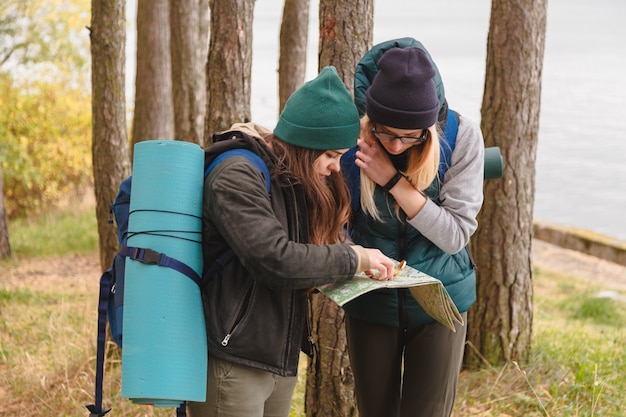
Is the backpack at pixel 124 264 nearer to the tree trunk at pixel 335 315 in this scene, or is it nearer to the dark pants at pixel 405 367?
the dark pants at pixel 405 367

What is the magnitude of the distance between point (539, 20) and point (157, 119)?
20.6 feet

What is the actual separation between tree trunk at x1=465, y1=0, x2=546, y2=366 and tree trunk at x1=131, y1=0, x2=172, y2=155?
5972 mm

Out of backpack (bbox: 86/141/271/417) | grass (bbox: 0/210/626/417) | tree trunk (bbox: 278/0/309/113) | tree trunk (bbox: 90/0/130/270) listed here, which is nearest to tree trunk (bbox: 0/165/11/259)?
grass (bbox: 0/210/626/417)

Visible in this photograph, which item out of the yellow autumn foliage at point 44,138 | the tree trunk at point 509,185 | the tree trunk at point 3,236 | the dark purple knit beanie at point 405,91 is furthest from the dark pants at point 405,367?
the yellow autumn foliage at point 44,138

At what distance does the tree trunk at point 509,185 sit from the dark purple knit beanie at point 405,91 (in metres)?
2.04

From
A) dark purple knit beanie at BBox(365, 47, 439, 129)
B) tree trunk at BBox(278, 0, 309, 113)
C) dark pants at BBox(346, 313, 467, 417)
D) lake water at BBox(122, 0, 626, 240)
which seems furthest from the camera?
lake water at BBox(122, 0, 626, 240)

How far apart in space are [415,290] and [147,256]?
978mm

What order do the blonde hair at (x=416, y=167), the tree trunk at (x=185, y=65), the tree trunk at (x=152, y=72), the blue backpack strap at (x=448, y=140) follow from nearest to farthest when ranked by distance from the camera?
the blonde hair at (x=416, y=167) → the blue backpack strap at (x=448, y=140) → the tree trunk at (x=185, y=65) → the tree trunk at (x=152, y=72)

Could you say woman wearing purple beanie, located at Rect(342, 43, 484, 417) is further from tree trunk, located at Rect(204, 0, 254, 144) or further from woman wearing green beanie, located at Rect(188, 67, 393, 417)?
tree trunk, located at Rect(204, 0, 254, 144)

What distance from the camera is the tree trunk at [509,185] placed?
436cm

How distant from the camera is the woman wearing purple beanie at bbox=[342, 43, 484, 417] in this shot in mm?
2467

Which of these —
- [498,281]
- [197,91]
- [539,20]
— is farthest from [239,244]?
[197,91]

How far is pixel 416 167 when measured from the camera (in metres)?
2.58

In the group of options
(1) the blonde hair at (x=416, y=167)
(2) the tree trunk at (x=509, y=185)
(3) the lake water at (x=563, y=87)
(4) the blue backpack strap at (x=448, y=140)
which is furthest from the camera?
(3) the lake water at (x=563, y=87)
